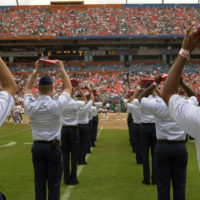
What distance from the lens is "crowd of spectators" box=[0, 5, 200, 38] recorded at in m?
52.2

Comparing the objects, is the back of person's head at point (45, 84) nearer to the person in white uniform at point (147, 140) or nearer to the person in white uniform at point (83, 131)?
the person in white uniform at point (147, 140)

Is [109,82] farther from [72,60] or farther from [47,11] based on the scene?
[47,11]

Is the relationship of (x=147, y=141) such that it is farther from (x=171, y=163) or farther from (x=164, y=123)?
(x=171, y=163)

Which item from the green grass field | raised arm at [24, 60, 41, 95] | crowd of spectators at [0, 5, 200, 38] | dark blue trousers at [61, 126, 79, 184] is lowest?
the green grass field

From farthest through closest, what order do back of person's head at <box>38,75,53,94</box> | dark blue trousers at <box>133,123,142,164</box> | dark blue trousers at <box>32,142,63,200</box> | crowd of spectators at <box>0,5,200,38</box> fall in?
1. crowd of spectators at <box>0,5,200,38</box>
2. dark blue trousers at <box>133,123,142,164</box>
3. dark blue trousers at <box>32,142,63,200</box>
4. back of person's head at <box>38,75,53,94</box>

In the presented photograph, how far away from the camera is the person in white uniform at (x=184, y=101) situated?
1682mm

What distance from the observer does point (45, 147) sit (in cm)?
467

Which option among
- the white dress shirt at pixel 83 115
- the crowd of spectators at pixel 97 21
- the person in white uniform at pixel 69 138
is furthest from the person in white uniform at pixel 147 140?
the crowd of spectators at pixel 97 21

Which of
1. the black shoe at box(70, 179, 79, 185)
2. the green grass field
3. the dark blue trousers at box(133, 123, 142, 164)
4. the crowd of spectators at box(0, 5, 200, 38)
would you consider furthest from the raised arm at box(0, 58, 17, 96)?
the crowd of spectators at box(0, 5, 200, 38)

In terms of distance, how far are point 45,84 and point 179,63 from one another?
118 inches

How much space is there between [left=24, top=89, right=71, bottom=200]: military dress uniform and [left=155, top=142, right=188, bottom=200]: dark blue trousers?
146cm

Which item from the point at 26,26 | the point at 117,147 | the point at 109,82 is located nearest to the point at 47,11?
the point at 26,26

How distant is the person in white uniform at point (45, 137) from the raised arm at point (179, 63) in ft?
8.86

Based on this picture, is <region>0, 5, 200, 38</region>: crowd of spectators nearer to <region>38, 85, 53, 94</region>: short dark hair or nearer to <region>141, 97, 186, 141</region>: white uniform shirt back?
<region>141, 97, 186, 141</region>: white uniform shirt back
